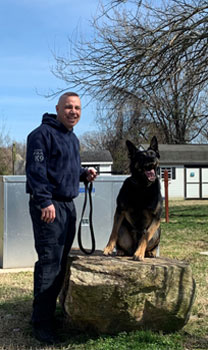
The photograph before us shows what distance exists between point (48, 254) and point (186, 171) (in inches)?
1219

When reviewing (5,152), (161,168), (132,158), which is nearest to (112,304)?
(132,158)

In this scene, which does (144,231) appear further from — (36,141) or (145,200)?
(36,141)

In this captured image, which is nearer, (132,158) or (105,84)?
(132,158)

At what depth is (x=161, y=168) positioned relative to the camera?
112 feet

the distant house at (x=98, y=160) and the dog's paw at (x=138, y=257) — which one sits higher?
the distant house at (x=98, y=160)

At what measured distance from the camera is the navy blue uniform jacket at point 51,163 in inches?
146

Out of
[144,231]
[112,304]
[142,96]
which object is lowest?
[112,304]

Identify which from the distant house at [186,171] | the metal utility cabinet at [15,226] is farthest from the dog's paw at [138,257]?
the distant house at [186,171]

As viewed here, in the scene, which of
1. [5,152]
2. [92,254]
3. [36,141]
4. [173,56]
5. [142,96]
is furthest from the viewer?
[5,152]

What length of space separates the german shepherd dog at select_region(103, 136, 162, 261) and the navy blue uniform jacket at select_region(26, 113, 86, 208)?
497 millimetres

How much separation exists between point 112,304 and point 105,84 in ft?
27.1

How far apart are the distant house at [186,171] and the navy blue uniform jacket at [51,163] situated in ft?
97.5

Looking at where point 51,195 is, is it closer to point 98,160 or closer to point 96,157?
point 98,160

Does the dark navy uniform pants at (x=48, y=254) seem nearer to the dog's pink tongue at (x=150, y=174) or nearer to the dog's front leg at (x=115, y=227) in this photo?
the dog's front leg at (x=115, y=227)
